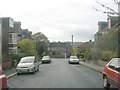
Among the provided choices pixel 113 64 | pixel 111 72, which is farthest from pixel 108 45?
pixel 111 72

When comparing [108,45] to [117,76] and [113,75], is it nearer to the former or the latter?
[113,75]

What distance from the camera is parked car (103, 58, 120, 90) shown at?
12931mm

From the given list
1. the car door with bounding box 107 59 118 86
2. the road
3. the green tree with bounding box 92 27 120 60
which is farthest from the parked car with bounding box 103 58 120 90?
the green tree with bounding box 92 27 120 60

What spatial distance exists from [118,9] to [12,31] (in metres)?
48.0

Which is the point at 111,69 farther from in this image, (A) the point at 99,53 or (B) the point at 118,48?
(A) the point at 99,53

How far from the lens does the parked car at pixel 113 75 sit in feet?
42.4

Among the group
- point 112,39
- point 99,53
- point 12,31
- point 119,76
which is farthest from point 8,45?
point 119,76

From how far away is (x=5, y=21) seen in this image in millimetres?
60688

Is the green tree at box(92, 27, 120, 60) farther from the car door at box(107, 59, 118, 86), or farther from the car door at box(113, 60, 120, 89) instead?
the car door at box(113, 60, 120, 89)

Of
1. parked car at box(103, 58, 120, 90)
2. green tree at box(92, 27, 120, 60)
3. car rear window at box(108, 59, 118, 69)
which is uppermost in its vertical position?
green tree at box(92, 27, 120, 60)

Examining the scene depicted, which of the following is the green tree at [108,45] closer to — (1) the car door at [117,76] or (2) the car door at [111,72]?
(2) the car door at [111,72]

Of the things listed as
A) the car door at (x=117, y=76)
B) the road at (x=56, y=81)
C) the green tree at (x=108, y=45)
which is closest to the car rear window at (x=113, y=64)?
the car door at (x=117, y=76)

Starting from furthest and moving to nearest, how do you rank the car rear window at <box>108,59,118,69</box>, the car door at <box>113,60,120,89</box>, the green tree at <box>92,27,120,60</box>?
the green tree at <box>92,27,120,60</box>, the car rear window at <box>108,59,118,69</box>, the car door at <box>113,60,120,89</box>

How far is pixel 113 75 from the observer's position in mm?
13562
